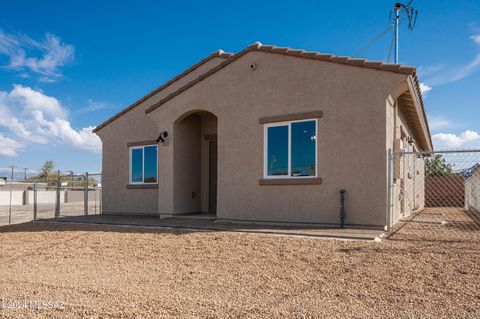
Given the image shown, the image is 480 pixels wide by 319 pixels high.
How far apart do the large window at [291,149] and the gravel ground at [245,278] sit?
2.29 m

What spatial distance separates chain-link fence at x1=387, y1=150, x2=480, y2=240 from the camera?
7.98 m

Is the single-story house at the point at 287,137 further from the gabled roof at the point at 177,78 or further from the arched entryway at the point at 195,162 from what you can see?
the gabled roof at the point at 177,78

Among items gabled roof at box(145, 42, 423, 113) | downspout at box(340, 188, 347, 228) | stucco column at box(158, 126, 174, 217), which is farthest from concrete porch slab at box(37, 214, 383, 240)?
gabled roof at box(145, 42, 423, 113)

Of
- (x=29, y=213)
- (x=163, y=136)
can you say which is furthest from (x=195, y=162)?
(x=29, y=213)

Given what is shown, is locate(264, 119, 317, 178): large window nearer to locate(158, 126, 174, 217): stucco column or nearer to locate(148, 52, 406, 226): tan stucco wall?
locate(148, 52, 406, 226): tan stucco wall

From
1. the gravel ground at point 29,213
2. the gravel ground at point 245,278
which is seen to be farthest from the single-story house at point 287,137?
the gravel ground at point 29,213

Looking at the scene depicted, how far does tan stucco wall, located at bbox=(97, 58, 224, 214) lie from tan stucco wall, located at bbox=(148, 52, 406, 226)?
3385 millimetres

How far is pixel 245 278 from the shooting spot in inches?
199

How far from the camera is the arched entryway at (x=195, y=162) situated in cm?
1182

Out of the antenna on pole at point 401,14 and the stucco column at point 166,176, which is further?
the antenna on pole at point 401,14

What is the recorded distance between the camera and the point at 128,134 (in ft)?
48.9

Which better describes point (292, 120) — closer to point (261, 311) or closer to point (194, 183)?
point (194, 183)

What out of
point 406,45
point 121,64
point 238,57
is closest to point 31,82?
point 121,64

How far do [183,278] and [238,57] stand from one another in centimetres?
691
